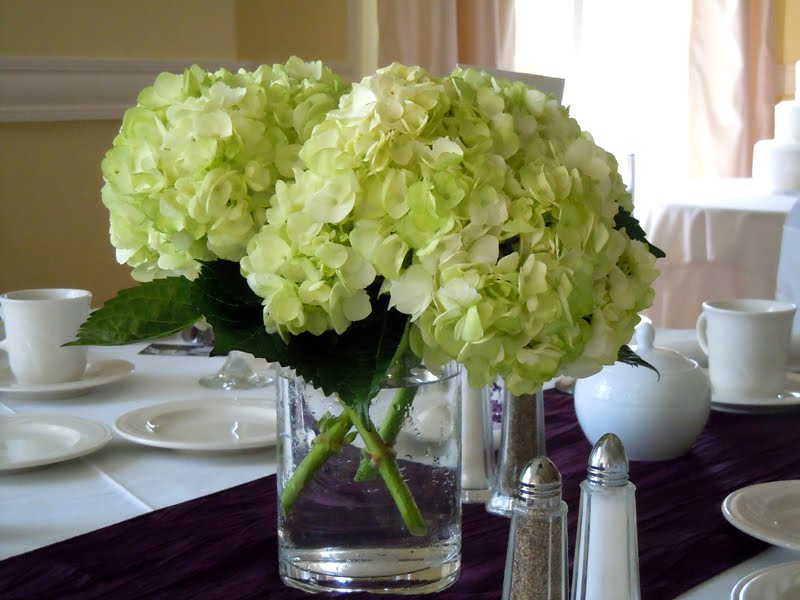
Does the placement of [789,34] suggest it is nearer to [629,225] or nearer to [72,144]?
[72,144]

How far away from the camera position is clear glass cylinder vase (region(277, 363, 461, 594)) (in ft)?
2.27

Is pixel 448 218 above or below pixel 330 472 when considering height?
above

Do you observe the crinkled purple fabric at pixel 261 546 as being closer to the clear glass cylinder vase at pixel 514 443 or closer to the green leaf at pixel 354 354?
the clear glass cylinder vase at pixel 514 443

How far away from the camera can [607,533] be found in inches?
25.3

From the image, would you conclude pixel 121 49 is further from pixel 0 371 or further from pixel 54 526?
pixel 54 526

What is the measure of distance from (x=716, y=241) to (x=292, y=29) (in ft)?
3.98

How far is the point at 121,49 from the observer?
241 cm

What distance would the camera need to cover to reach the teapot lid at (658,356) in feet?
3.18

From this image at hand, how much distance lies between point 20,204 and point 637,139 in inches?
100

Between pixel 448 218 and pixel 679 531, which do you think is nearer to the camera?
pixel 448 218

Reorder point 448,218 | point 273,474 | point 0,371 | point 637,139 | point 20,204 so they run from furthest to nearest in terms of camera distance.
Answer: point 637,139
point 20,204
point 0,371
point 273,474
point 448,218

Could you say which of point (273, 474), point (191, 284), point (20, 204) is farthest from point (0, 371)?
point (20, 204)

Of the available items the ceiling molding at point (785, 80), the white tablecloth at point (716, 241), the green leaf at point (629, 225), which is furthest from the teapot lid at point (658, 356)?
the ceiling molding at point (785, 80)

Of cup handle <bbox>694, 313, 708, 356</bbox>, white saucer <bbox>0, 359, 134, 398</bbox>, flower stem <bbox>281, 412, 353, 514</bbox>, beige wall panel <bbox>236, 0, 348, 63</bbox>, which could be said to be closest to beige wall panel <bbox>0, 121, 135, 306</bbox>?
beige wall panel <bbox>236, 0, 348, 63</bbox>
